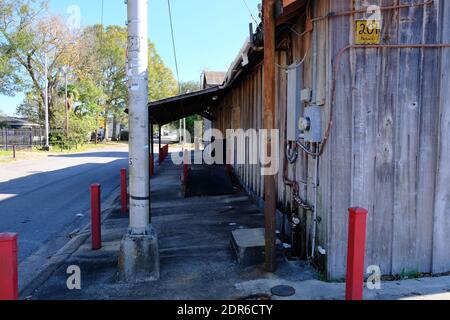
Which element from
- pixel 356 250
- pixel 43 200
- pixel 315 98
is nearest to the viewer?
pixel 356 250

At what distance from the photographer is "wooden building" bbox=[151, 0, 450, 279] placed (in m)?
4.21

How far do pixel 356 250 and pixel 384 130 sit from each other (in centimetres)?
162

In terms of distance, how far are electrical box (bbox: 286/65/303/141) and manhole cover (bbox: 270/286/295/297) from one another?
2.04 m

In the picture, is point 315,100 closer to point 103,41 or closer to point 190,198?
point 190,198

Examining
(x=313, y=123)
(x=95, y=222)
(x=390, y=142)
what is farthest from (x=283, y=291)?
(x=95, y=222)

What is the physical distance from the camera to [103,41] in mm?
45156

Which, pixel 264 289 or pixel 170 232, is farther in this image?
pixel 170 232

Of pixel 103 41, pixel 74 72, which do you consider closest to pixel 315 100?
pixel 74 72

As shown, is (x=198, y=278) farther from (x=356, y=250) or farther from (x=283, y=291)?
(x=356, y=250)

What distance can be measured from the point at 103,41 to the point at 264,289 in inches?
1831

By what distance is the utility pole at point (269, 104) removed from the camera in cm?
441

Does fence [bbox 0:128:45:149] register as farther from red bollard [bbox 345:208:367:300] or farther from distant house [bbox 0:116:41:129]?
red bollard [bbox 345:208:367:300]

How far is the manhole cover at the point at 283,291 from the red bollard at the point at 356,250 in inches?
26.0

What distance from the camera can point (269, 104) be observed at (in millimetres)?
4535
